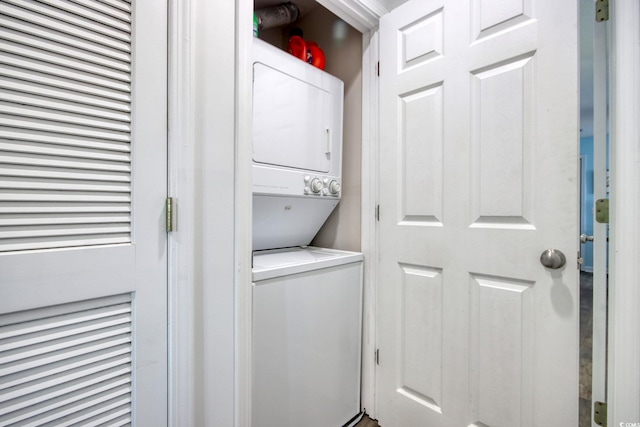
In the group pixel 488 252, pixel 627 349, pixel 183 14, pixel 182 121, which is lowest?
pixel 627 349

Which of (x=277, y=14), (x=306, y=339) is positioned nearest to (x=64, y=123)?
(x=306, y=339)

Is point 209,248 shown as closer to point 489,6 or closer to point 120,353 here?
point 120,353

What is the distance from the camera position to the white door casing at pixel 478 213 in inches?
41.1

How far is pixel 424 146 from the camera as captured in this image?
1396 mm

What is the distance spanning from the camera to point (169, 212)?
0.89 m

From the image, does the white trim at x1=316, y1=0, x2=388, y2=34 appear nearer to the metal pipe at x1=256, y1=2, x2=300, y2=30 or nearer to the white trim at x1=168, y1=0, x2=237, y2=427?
the metal pipe at x1=256, y1=2, x2=300, y2=30

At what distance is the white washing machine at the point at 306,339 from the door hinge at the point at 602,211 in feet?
3.27

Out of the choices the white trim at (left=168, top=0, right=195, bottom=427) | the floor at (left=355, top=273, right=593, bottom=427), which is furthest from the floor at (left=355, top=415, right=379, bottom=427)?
the white trim at (left=168, top=0, right=195, bottom=427)

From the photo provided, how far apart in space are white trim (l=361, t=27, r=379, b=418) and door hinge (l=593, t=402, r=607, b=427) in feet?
2.94

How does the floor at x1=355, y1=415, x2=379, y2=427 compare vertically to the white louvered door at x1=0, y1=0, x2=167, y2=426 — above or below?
below

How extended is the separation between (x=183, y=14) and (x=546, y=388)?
179 cm

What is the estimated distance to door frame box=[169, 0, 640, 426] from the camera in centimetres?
90

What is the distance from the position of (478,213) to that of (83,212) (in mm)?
1385

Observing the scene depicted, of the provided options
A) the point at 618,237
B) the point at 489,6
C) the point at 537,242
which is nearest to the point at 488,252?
the point at 537,242
